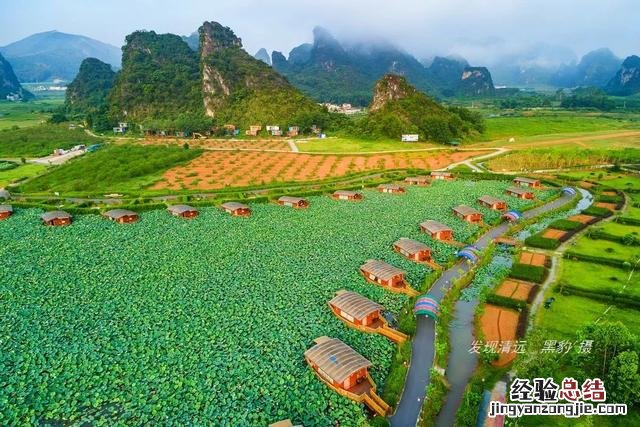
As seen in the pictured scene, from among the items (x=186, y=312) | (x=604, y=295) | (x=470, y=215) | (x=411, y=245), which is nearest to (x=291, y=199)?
(x=411, y=245)

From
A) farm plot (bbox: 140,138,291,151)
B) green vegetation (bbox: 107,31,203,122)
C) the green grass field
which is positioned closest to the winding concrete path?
the green grass field

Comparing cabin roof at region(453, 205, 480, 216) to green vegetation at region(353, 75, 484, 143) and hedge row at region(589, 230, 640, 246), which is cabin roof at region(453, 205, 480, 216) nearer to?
hedge row at region(589, 230, 640, 246)

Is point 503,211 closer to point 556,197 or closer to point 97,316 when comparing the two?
point 556,197

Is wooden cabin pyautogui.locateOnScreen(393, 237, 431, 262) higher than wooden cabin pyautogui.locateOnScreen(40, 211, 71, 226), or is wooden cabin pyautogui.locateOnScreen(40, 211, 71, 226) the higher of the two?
wooden cabin pyautogui.locateOnScreen(393, 237, 431, 262)

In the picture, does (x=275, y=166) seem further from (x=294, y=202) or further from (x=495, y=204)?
(x=495, y=204)

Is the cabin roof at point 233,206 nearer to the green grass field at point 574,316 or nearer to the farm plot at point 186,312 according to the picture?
the farm plot at point 186,312

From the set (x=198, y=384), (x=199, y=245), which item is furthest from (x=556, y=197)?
(x=198, y=384)
